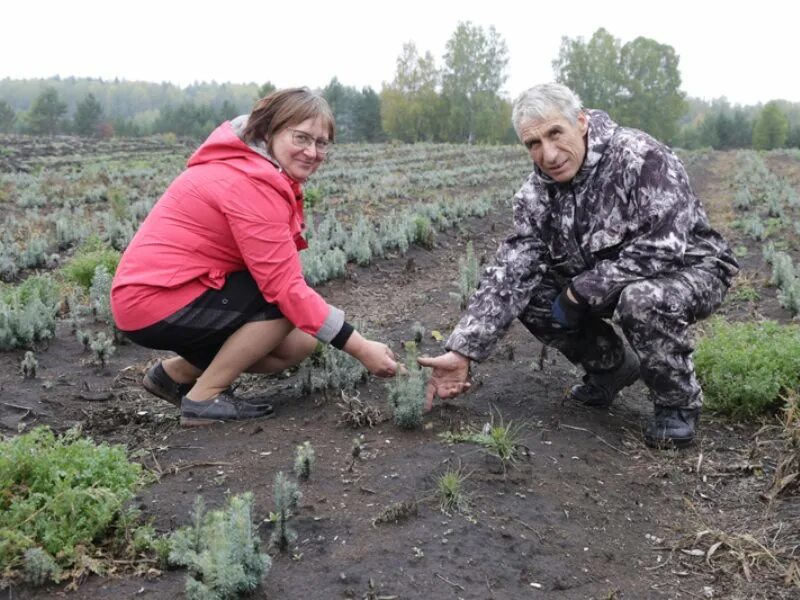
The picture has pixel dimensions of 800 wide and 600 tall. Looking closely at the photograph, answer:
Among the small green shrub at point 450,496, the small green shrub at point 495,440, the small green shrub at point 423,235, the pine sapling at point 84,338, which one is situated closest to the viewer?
the small green shrub at point 450,496

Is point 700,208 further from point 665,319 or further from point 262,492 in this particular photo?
point 262,492

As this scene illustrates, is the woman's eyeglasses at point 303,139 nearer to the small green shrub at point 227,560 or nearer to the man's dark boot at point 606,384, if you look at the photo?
the small green shrub at point 227,560

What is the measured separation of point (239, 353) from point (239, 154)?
3.11ft

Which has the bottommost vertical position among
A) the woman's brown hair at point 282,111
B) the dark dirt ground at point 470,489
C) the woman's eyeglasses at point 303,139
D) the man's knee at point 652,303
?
the dark dirt ground at point 470,489

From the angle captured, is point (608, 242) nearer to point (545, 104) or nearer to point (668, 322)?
point (668, 322)

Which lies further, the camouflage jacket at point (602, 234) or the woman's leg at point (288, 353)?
the woman's leg at point (288, 353)

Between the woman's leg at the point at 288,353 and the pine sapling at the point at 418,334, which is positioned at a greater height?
the woman's leg at the point at 288,353

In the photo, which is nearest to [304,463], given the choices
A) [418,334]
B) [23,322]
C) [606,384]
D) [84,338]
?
[606,384]

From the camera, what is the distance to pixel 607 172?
3.61 m

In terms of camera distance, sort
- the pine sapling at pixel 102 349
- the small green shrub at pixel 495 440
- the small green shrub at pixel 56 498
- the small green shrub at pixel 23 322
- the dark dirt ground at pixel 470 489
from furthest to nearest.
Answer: the small green shrub at pixel 23 322
the pine sapling at pixel 102 349
the small green shrub at pixel 495 440
the dark dirt ground at pixel 470 489
the small green shrub at pixel 56 498

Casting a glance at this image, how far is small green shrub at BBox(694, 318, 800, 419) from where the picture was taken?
3928 millimetres

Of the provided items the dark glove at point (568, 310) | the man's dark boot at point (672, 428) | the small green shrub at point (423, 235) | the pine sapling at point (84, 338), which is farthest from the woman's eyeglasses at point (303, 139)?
the small green shrub at point (423, 235)

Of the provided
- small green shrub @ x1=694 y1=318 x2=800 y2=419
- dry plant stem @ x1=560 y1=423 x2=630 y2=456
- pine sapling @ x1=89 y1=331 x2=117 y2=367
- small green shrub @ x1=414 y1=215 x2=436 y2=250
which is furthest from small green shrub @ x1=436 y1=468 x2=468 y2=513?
small green shrub @ x1=414 y1=215 x2=436 y2=250

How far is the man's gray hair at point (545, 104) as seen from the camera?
3.44 metres
